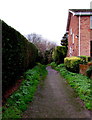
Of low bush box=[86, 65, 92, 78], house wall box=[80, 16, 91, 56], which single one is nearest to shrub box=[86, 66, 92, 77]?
low bush box=[86, 65, 92, 78]

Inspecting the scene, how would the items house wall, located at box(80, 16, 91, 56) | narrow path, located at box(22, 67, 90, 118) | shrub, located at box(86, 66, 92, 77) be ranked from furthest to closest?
house wall, located at box(80, 16, 91, 56), shrub, located at box(86, 66, 92, 77), narrow path, located at box(22, 67, 90, 118)

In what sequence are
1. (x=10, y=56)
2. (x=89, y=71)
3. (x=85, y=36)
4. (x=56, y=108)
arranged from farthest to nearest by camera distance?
1. (x=85, y=36)
2. (x=89, y=71)
3. (x=10, y=56)
4. (x=56, y=108)

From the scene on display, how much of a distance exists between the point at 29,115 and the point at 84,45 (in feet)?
42.1

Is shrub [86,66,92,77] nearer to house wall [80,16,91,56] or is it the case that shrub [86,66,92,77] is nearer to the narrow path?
the narrow path

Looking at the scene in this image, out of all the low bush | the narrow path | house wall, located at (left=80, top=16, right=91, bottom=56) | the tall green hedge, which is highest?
house wall, located at (left=80, top=16, right=91, bottom=56)

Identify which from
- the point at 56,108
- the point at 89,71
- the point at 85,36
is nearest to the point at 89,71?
the point at 89,71

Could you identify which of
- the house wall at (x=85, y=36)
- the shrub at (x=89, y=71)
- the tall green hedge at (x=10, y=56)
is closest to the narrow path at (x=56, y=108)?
the tall green hedge at (x=10, y=56)

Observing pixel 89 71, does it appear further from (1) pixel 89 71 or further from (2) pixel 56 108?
(2) pixel 56 108

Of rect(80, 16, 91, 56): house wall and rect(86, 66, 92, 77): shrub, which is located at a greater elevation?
rect(80, 16, 91, 56): house wall

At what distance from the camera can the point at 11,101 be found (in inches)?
171

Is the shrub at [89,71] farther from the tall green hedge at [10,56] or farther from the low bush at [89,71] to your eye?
the tall green hedge at [10,56]

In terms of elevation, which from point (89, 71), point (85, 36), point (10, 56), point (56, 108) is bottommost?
point (56, 108)

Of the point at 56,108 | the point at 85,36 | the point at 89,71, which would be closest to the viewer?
the point at 56,108

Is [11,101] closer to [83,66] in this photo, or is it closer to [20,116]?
[20,116]
